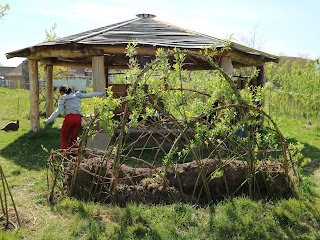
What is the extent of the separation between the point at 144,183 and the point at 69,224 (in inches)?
46.1

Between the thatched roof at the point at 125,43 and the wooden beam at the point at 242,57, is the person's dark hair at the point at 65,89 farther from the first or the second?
the wooden beam at the point at 242,57

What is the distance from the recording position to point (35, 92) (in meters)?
10.5

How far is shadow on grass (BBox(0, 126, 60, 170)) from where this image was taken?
7.39 metres

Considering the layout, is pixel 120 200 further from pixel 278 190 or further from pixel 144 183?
pixel 278 190

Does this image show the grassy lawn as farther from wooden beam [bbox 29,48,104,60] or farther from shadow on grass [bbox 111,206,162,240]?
wooden beam [bbox 29,48,104,60]

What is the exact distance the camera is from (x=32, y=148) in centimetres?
866

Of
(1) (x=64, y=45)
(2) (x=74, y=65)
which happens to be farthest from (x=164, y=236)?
(2) (x=74, y=65)

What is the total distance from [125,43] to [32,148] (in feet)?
10.2

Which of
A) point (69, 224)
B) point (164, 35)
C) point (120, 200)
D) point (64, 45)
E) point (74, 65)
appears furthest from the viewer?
point (74, 65)

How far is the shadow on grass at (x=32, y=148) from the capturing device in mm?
7387

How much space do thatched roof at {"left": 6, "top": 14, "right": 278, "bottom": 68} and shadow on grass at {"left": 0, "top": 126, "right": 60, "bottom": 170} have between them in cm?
195

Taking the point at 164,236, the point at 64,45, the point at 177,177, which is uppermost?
the point at 64,45

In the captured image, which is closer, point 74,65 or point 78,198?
point 78,198

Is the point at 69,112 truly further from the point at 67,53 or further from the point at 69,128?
the point at 67,53
